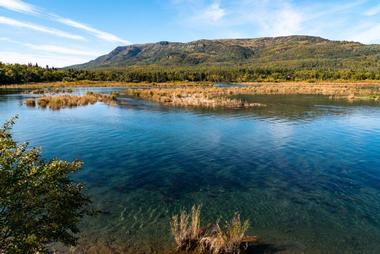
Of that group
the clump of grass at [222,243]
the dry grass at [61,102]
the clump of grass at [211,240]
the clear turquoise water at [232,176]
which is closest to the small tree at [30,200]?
the clear turquoise water at [232,176]

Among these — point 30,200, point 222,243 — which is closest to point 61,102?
point 222,243

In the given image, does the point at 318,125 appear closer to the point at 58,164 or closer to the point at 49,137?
the point at 49,137

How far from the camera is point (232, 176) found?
26.9 m

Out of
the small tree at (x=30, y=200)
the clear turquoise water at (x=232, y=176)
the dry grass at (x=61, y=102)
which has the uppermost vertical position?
the small tree at (x=30, y=200)

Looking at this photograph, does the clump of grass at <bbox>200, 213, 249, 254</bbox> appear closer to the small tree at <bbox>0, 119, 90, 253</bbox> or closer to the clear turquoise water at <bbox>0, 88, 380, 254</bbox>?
the clear turquoise water at <bbox>0, 88, 380, 254</bbox>

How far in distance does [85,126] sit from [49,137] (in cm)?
865

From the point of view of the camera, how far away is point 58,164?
38.3 feet

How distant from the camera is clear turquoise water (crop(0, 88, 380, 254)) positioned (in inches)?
698

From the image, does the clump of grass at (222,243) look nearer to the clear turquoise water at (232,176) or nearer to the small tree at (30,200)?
the clear turquoise water at (232,176)

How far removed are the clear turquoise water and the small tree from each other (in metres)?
5.60

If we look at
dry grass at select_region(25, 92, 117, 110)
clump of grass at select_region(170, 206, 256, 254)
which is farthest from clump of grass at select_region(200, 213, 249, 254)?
dry grass at select_region(25, 92, 117, 110)

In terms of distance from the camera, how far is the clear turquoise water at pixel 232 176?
17.7 m

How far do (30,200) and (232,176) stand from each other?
1829 centimetres

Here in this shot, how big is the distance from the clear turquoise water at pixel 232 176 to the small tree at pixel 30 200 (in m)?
5.60
